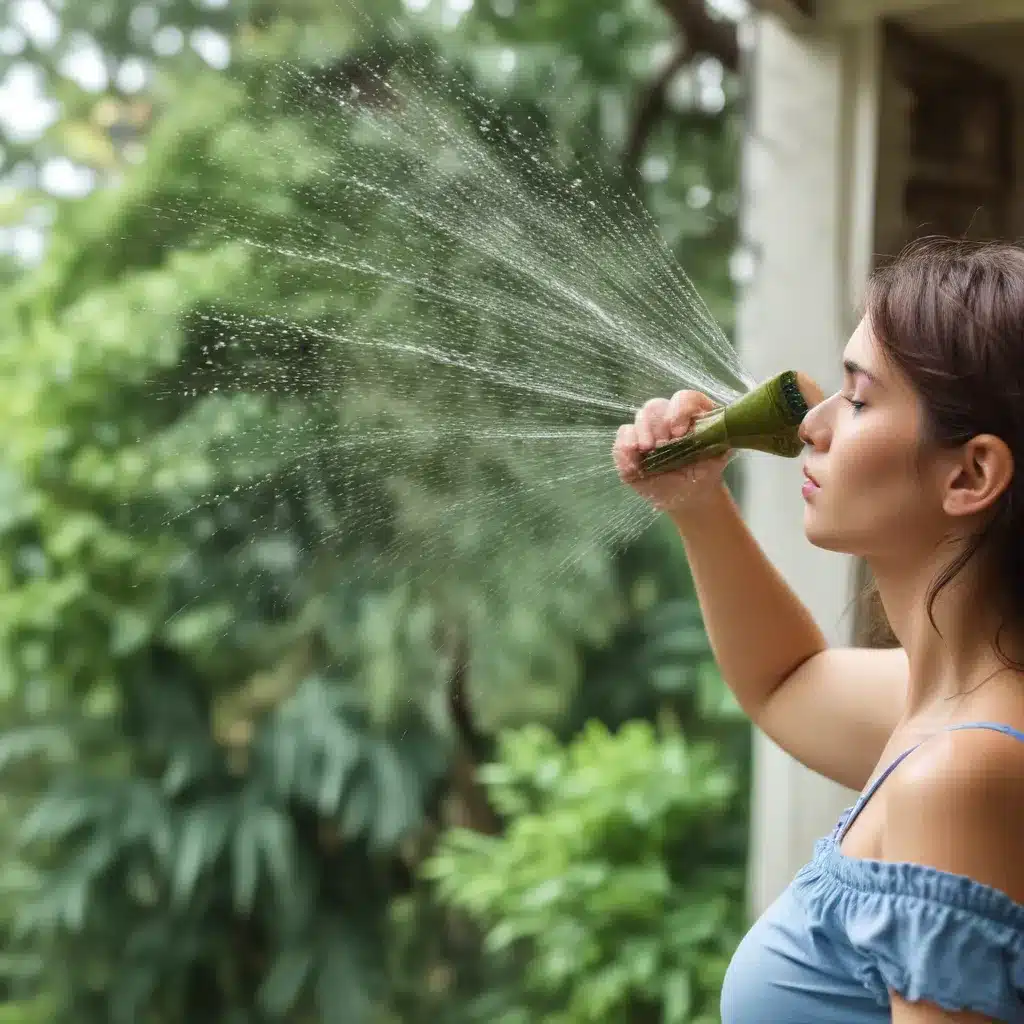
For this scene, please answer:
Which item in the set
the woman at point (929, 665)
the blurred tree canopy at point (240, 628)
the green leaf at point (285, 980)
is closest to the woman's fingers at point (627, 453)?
the woman at point (929, 665)

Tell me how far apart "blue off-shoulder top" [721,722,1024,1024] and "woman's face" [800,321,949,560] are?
0.12m

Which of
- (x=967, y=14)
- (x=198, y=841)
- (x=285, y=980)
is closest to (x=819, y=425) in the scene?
(x=967, y=14)

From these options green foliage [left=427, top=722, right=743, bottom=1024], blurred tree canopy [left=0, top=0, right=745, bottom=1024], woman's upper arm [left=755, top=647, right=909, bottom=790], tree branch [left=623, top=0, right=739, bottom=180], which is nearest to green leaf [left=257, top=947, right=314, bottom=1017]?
blurred tree canopy [left=0, top=0, right=745, bottom=1024]

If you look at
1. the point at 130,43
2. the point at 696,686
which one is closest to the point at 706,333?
the point at 696,686

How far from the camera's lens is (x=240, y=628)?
274 cm

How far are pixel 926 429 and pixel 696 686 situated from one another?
232 cm

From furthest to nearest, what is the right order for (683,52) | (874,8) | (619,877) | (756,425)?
(683,52) → (619,877) → (874,8) → (756,425)

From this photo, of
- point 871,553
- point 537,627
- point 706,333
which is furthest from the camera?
point 537,627

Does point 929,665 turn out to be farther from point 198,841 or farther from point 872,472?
point 198,841

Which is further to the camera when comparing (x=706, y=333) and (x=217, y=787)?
(x=217, y=787)

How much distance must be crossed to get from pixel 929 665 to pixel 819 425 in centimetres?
16

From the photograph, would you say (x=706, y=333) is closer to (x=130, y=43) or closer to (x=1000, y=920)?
(x=1000, y=920)

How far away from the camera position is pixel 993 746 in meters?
0.65

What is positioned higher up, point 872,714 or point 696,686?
point 872,714
